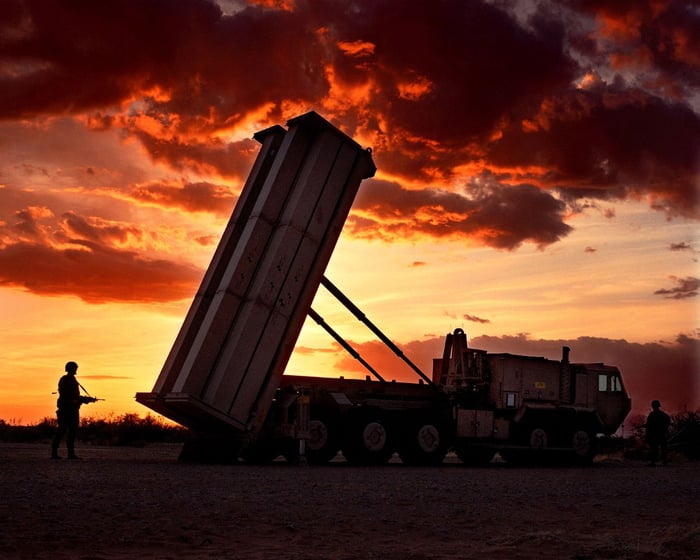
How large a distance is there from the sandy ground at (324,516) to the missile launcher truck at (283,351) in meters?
2.47

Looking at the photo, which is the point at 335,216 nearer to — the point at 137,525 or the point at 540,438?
the point at 540,438

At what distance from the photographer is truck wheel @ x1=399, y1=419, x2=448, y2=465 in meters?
22.7

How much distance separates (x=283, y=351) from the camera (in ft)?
65.5

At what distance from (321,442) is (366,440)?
1.05 m

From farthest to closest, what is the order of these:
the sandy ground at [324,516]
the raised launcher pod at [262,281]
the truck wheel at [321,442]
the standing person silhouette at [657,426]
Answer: the standing person silhouette at [657,426] < the truck wheel at [321,442] < the raised launcher pod at [262,281] < the sandy ground at [324,516]

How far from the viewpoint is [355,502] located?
12.3m

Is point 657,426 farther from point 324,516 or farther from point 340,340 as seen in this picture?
point 324,516

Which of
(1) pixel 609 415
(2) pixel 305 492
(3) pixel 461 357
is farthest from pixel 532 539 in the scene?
(1) pixel 609 415

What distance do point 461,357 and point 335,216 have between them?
612 centimetres

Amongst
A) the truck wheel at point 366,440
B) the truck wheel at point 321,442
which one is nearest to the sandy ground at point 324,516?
the truck wheel at point 321,442

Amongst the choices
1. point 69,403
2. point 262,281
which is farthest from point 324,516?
point 69,403

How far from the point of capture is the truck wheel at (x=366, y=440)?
70.6 feet

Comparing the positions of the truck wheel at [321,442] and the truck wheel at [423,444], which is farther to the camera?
the truck wheel at [423,444]

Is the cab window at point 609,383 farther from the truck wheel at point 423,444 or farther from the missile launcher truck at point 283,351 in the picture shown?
the truck wheel at point 423,444
